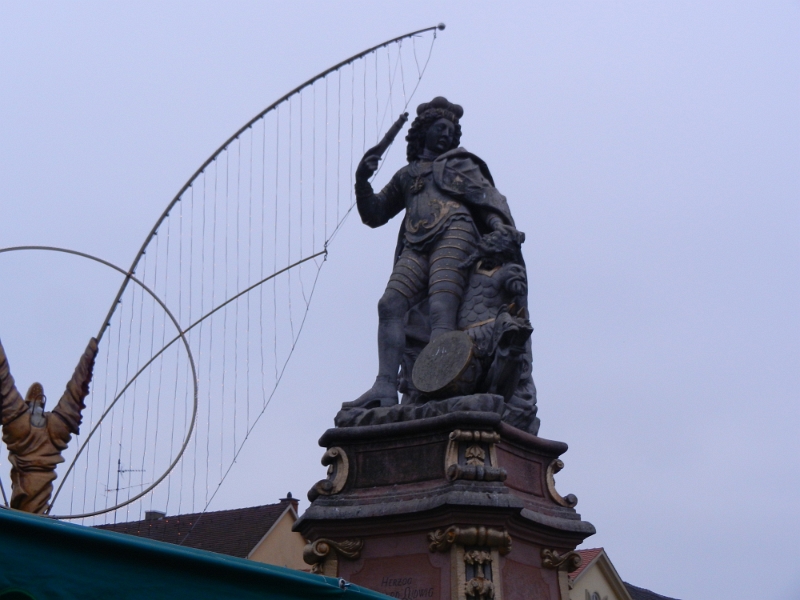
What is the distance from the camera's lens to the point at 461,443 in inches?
298

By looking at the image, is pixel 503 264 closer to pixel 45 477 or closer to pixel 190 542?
pixel 45 477

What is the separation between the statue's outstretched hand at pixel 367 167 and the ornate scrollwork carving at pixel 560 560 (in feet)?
11.6

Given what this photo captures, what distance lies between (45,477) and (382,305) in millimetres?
3093

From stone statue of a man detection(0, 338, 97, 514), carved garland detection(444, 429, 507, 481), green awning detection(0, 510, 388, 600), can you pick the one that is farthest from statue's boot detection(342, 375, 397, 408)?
green awning detection(0, 510, 388, 600)

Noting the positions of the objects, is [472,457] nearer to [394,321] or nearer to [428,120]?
[394,321]

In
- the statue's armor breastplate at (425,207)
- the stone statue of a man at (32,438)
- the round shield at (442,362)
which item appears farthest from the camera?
the statue's armor breastplate at (425,207)

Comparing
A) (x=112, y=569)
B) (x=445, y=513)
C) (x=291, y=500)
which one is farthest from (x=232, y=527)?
(x=112, y=569)

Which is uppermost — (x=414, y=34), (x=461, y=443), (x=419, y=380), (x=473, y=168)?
(x=414, y=34)

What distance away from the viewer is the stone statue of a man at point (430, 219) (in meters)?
8.77

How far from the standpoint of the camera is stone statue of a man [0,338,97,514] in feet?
29.6

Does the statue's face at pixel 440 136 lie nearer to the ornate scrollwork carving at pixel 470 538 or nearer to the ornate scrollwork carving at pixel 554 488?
the ornate scrollwork carving at pixel 554 488

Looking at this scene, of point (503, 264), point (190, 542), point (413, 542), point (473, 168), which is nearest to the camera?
point (413, 542)

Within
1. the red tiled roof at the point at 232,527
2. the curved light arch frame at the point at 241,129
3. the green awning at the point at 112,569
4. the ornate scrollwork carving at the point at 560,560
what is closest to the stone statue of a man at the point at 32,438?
the curved light arch frame at the point at 241,129

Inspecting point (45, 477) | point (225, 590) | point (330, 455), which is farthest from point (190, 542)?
point (225, 590)
